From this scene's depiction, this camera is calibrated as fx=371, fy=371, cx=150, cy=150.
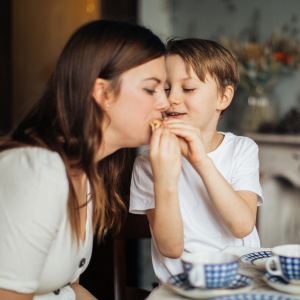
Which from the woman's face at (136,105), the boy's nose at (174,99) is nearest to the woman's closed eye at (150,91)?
the woman's face at (136,105)

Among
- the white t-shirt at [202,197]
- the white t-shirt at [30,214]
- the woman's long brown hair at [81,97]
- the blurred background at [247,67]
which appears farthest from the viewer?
the blurred background at [247,67]

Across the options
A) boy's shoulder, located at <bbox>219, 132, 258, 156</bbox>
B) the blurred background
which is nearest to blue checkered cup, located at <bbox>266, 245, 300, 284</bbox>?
boy's shoulder, located at <bbox>219, 132, 258, 156</bbox>

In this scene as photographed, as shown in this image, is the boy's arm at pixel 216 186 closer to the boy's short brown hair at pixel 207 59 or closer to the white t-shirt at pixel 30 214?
the boy's short brown hair at pixel 207 59

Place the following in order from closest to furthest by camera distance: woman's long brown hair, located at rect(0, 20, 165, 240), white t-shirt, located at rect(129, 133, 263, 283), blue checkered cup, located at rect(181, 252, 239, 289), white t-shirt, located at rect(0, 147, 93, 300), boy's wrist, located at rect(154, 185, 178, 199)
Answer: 1. blue checkered cup, located at rect(181, 252, 239, 289)
2. white t-shirt, located at rect(0, 147, 93, 300)
3. woman's long brown hair, located at rect(0, 20, 165, 240)
4. boy's wrist, located at rect(154, 185, 178, 199)
5. white t-shirt, located at rect(129, 133, 263, 283)

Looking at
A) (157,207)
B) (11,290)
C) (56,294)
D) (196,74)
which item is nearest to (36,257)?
(11,290)

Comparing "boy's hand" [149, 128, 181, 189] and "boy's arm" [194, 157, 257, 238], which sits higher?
"boy's hand" [149, 128, 181, 189]

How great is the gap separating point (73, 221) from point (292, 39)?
216 centimetres

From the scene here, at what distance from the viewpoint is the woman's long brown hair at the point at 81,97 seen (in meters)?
0.89

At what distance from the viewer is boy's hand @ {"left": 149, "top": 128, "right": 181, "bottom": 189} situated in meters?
0.99

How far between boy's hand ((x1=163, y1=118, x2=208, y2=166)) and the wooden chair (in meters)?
0.45

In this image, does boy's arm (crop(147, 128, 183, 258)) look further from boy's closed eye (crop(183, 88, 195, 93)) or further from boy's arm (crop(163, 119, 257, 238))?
boy's closed eye (crop(183, 88, 195, 93))

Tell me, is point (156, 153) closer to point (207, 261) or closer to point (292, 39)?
point (207, 261)

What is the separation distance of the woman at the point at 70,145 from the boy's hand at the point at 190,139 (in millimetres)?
55

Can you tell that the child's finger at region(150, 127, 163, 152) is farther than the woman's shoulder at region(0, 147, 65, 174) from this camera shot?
Yes
